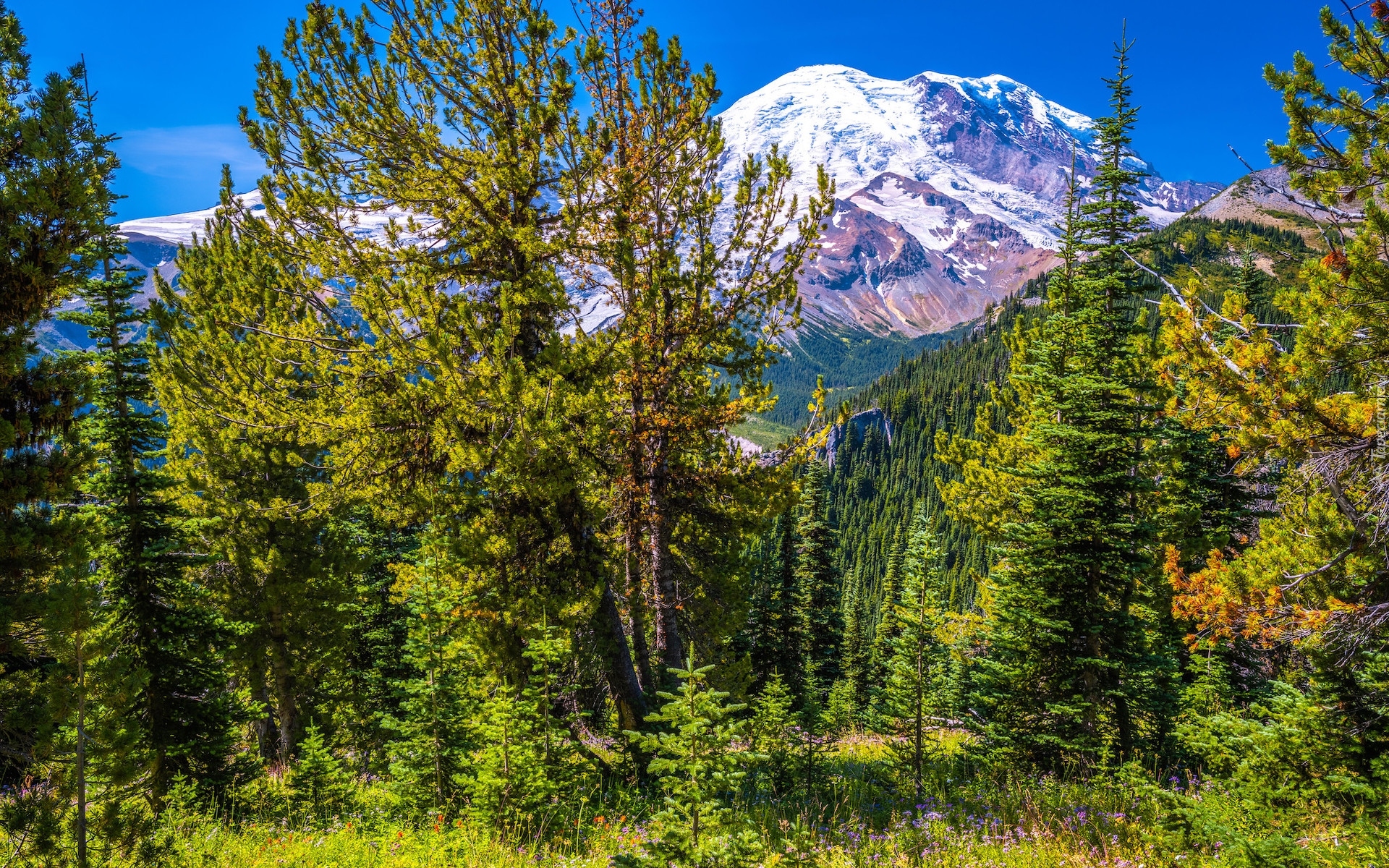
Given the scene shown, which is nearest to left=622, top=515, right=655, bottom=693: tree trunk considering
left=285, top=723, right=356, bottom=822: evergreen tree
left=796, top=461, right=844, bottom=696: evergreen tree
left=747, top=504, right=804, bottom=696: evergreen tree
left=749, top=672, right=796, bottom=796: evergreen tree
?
left=749, top=672, right=796, bottom=796: evergreen tree

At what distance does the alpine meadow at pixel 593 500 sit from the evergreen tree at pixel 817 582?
1592cm

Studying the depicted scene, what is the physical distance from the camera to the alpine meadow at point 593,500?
4.20 meters

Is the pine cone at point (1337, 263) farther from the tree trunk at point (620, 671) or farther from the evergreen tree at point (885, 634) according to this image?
the evergreen tree at point (885, 634)

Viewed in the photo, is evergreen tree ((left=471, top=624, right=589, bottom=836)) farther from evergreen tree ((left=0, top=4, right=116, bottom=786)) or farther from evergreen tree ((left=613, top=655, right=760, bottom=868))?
evergreen tree ((left=0, top=4, right=116, bottom=786))

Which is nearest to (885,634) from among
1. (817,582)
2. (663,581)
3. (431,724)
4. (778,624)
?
(817,582)

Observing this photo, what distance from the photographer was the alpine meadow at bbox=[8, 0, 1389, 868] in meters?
4.20

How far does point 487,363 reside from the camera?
681 centimetres

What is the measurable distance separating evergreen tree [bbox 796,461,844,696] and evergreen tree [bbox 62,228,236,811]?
2149 cm

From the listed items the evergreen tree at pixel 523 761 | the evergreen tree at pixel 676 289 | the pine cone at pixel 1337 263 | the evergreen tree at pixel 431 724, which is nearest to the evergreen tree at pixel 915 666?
the evergreen tree at pixel 676 289

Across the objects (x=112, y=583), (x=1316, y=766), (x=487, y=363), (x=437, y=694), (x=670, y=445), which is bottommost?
(x=1316, y=766)

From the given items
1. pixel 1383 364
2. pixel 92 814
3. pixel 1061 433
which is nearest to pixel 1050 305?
pixel 1061 433

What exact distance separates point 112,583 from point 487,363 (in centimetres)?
755

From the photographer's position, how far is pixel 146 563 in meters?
9.49

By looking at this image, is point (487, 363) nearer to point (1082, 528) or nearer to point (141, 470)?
point (141, 470)
